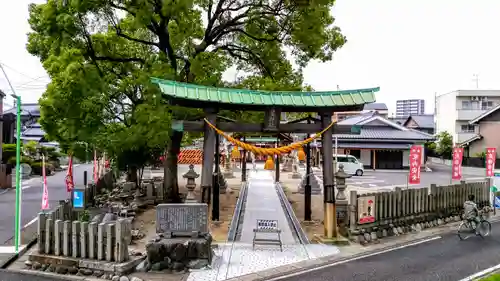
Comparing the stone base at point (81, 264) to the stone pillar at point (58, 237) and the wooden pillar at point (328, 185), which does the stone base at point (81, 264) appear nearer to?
the stone pillar at point (58, 237)

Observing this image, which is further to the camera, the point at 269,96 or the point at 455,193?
the point at 455,193

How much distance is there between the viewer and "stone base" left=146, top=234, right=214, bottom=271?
402 inches

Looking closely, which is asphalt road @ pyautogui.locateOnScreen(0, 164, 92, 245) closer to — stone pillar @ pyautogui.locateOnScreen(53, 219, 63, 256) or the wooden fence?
stone pillar @ pyautogui.locateOnScreen(53, 219, 63, 256)

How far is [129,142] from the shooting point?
49.7 ft

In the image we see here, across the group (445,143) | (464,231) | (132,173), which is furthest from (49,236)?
(445,143)

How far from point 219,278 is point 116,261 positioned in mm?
2492

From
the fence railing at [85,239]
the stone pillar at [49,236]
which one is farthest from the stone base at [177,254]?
the stone pillar at [49,236]

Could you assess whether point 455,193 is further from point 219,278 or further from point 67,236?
point 67,236

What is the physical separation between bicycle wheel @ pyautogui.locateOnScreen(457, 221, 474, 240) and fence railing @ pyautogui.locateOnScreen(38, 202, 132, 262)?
11618 mm

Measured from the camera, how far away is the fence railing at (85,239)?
32.3ft

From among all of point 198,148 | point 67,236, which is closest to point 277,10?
point 67,236

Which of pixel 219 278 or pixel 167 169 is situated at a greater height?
pixel 167 169

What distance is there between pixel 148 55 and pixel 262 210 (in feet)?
30.0

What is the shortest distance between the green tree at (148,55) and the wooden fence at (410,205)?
5.76m
